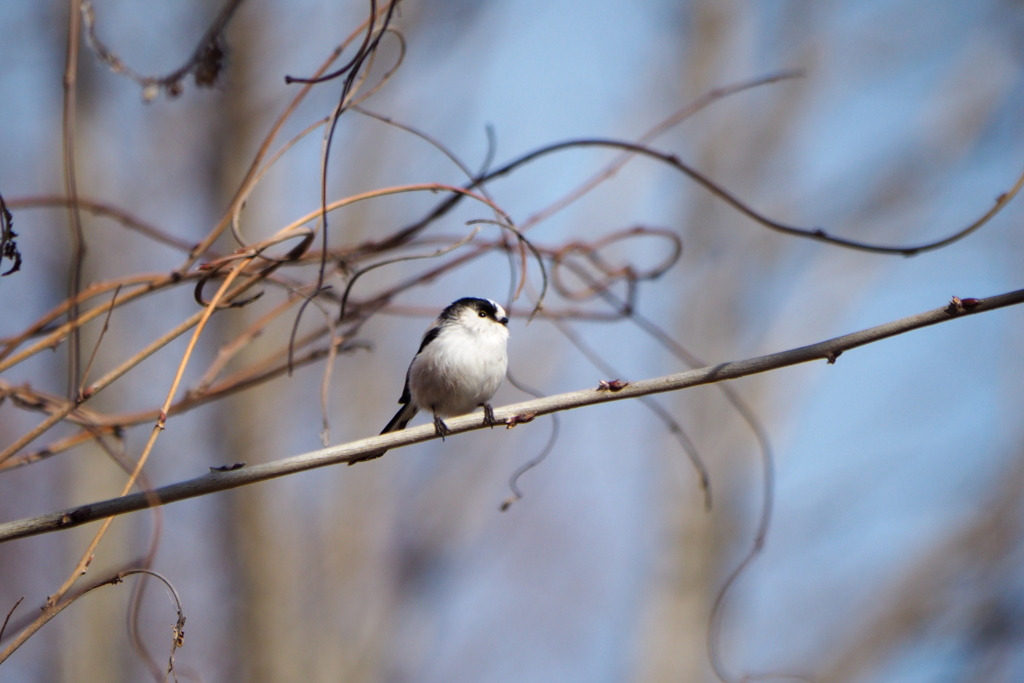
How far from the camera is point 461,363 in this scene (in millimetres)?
3318

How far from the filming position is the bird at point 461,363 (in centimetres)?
330

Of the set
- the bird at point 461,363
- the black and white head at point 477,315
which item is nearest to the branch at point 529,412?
the bird at point 461,363

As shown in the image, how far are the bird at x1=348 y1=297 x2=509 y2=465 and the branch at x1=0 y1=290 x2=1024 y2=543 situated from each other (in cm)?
138

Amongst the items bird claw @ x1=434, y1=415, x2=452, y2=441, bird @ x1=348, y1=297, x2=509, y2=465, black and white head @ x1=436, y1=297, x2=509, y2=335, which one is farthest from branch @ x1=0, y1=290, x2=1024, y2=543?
black and white head @ x1=436, y1=297, x2=509, y2=335

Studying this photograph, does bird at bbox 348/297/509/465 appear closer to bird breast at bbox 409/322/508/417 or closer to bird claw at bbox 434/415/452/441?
bird breast at bbox 409/322/508/417

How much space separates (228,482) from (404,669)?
8.62 meters

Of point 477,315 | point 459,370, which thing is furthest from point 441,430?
point 477,315

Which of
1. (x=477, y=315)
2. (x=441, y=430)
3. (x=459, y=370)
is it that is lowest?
(x=441, y=430)

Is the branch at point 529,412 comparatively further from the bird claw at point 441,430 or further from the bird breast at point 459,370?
the bird breast at point 459,370

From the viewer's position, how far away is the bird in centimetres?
330

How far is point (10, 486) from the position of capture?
8.91 meters

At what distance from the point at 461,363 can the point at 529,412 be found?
1.48m

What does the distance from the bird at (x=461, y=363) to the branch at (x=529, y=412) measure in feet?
4.54

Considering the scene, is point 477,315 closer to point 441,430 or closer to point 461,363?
point 461,363
